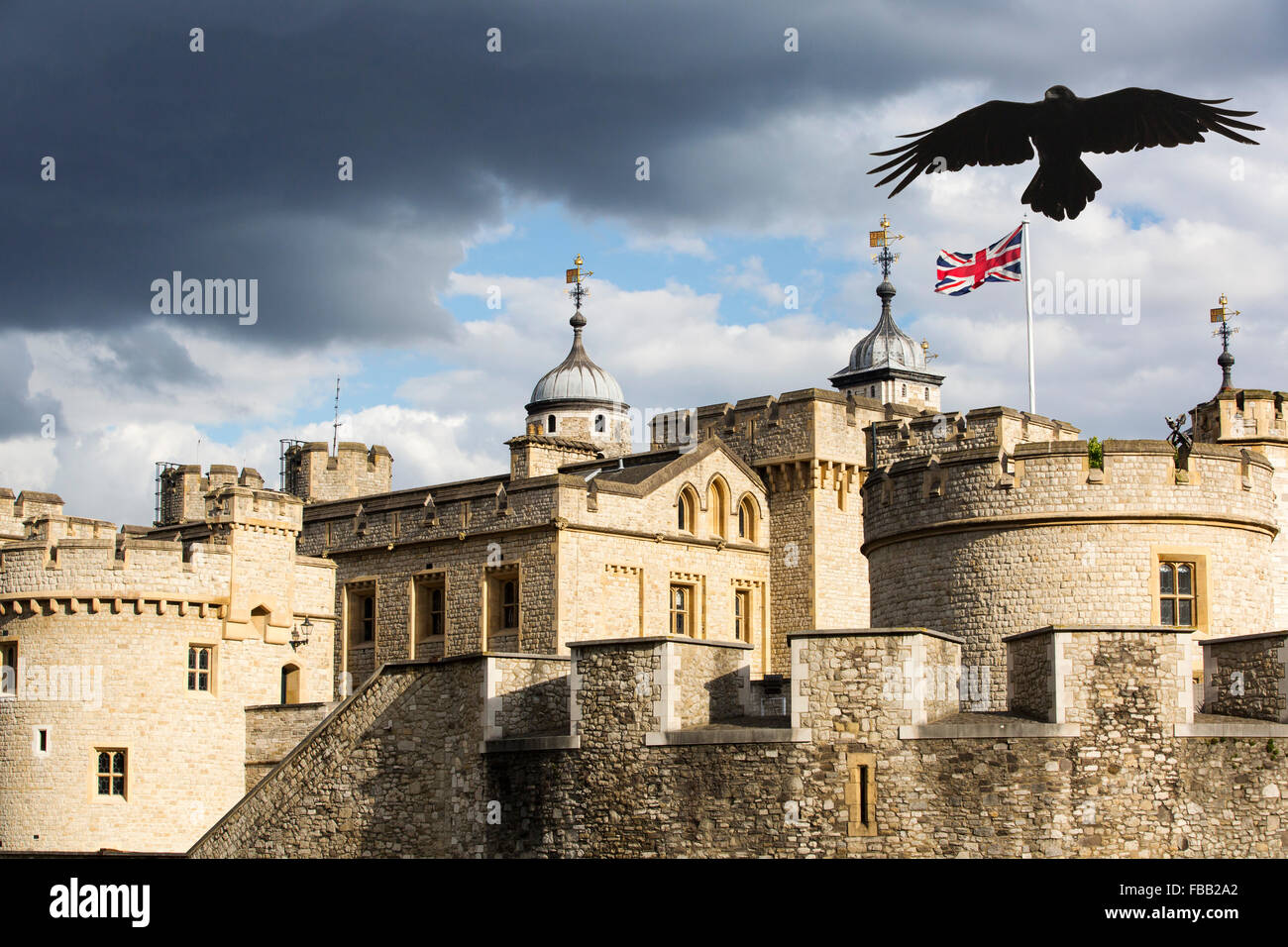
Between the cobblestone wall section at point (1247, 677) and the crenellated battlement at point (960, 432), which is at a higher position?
the crenellated battlement at point (960, 432)

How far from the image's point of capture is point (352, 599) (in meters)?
52.7

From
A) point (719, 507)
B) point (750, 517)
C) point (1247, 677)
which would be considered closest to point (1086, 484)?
point (1247, 677)

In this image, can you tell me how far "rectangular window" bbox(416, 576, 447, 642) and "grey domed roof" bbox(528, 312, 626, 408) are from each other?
22.8 meters

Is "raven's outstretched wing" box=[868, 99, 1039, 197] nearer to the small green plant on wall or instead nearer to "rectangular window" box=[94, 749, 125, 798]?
the small green plant on wall

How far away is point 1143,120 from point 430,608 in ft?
80.6

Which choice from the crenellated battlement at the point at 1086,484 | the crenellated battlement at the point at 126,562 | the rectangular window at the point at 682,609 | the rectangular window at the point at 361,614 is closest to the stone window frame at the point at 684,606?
the rectangular window at the point at 682,609

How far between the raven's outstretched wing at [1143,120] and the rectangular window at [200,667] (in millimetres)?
21698

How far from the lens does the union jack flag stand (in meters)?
41.1

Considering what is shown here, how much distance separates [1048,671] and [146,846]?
71.3 feet

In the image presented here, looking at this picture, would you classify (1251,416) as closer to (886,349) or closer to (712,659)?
(712,659)

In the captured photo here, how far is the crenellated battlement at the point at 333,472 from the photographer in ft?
203

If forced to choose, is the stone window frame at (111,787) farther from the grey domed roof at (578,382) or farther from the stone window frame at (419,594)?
the grey domed roof at (578,382)

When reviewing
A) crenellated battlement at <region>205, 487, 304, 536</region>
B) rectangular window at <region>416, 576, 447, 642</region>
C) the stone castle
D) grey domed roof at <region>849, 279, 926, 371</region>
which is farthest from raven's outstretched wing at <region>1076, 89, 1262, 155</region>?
grey domed roof at <region>849, 279, 926, 371</region>
